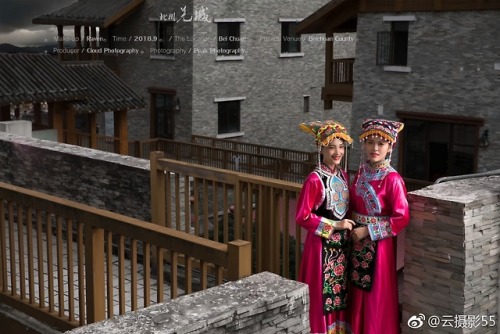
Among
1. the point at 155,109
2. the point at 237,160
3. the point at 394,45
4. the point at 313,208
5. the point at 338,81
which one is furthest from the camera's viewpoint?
the point at 155,109

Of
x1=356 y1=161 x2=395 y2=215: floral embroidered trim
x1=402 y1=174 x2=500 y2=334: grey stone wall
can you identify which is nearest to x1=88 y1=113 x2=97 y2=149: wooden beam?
x1=402 y1=174 x2=500 y2=334: grey stone wall

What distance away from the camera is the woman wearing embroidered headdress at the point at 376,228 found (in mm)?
5629

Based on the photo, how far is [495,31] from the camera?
18.1 m

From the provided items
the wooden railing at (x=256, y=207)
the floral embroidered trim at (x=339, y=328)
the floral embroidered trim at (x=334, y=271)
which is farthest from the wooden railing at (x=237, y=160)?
the floral embroidered trim at (x=334, y=271)

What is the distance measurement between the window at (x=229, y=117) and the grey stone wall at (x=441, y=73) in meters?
7.56

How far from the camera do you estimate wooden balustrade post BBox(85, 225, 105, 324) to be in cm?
557

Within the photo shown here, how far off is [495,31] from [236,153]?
27.3ft

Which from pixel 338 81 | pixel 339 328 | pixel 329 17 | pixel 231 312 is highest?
pixel 329 17

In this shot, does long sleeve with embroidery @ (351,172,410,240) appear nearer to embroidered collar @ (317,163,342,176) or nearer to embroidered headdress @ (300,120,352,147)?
embroidered collar @ (317,163,342,176)

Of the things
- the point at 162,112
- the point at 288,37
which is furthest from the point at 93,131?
the point at 288,37

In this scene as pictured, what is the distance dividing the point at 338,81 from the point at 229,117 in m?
6.86

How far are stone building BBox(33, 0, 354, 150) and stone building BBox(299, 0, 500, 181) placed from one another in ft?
20.5

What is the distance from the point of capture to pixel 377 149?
5652mm

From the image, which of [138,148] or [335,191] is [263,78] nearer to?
[138,148]
